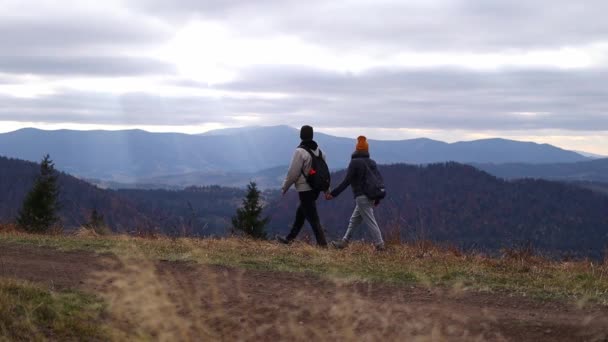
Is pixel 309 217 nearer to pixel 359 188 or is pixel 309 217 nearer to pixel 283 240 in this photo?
pixel 283 240

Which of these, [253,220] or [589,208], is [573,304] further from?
[589,208]

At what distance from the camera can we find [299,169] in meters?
11.4

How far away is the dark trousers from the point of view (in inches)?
451

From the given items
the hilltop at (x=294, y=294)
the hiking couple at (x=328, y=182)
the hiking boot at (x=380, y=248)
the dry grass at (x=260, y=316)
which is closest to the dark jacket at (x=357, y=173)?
the hiking couple at (x=328, y=182)

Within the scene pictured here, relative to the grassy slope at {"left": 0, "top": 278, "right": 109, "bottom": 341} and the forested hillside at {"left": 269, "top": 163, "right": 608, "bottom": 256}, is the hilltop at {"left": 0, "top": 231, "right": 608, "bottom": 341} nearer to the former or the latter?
the grassy slope at {"left": 0, "top": 278, "right": 109, "bottom": 341}

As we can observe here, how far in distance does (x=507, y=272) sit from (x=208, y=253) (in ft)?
13.7

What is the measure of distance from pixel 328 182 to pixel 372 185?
0.77 m

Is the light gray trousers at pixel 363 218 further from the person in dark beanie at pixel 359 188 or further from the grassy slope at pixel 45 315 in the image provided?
the grassy slope at pixel 45 315

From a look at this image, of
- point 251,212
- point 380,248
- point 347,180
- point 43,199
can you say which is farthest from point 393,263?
point 43,199

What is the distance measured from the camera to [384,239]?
1156 centimetres

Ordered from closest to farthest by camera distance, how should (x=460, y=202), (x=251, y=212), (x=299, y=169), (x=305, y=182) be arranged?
(x=299, y=169), (x=305, y=182), (x=251, y=212), (x=460, y=202)

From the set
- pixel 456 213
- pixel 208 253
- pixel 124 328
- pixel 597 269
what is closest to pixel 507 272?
pixel 597 269

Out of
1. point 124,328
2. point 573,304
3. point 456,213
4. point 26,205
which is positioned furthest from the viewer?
point 456,213

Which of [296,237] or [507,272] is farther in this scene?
[296,237]
